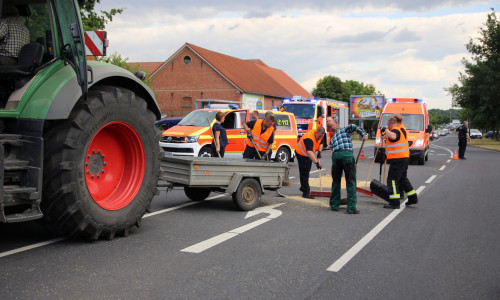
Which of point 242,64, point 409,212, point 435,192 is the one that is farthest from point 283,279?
point 242,64

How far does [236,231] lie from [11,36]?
366 cm

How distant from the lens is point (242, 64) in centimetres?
5941

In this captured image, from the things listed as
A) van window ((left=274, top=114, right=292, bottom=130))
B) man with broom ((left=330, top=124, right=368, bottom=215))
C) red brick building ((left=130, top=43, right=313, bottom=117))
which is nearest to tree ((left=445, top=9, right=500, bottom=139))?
red brick building ((left=130, top=43, right=313, bottom=117))

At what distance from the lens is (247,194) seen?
29.6 ft

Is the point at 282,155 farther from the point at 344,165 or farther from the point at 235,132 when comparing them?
the point at 344,165

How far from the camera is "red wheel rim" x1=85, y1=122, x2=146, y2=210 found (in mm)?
6023

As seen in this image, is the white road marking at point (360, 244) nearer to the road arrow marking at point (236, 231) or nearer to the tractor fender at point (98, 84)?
the road arrow marking at point (236, 231)

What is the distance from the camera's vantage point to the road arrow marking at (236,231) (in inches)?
239

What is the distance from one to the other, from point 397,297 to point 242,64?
56.0 metres

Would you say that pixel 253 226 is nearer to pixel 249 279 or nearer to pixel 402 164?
pixel 249 279

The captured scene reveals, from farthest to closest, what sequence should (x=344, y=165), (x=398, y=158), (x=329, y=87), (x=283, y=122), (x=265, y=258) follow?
(x=329, y=87)
(x=283, y=122)
(x=398, y=158)
(x=344, y=165)
(x=265, y=258)

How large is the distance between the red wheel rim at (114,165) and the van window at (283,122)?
470 inches

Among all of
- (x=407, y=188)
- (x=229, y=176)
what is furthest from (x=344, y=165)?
(x=229, y=176)

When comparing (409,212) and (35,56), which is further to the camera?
(409,212)
